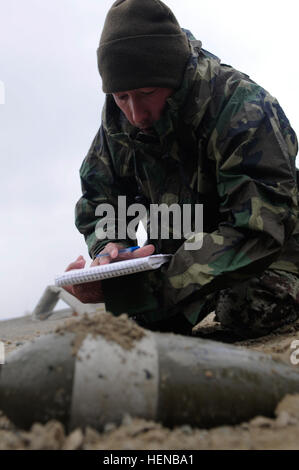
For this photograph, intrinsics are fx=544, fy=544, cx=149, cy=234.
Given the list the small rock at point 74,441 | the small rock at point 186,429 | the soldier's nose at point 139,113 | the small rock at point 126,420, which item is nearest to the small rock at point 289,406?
the small rock at point 186,429

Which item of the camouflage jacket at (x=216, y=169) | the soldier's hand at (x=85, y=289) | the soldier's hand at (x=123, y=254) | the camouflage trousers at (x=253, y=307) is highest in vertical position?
the camouflage jacket at (x=216, y=169)

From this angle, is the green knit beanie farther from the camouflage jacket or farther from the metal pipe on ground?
the metal pipe on ground

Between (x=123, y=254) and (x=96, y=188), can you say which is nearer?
(x=123, y=254)

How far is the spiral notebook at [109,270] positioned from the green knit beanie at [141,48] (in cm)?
88

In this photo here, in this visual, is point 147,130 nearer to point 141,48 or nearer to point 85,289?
point 141,48

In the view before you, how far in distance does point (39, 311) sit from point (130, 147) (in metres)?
3.87

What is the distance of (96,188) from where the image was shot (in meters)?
3.29

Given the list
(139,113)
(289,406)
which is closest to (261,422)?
(289,406)

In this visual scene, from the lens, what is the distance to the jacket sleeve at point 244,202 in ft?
7.44

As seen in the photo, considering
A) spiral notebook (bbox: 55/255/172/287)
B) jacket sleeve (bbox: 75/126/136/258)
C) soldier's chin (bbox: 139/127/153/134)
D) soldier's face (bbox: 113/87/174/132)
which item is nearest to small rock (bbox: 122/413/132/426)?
spiral notebook (bbox: 55/255/172/287)

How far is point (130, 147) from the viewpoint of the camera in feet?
9.79

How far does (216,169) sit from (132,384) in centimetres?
148

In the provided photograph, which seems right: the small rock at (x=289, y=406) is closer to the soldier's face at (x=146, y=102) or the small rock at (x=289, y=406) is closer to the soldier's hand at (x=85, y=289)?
the soldier's hand at (x=85, y=289)

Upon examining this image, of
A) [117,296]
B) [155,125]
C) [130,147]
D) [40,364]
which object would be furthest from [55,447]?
[130,147]
